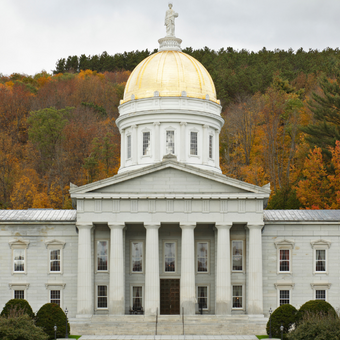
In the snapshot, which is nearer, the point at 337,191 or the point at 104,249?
the point at 104,249

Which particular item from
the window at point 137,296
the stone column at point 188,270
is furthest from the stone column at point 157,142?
the window at point 137,296

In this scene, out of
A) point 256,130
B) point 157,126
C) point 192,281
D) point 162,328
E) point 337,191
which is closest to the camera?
point 162,328

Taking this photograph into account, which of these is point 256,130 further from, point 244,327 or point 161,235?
point 244,327

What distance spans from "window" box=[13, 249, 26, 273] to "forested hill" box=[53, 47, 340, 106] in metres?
58.5

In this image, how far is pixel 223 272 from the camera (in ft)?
148

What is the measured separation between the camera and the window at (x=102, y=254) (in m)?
48.0

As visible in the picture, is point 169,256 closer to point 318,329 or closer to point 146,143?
point 146,143

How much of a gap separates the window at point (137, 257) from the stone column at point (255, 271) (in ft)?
29.0

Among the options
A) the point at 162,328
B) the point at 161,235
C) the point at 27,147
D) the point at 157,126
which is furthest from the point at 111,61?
the point at 162,328

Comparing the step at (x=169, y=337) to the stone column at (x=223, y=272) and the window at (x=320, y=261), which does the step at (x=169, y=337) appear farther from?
the window at (x=320, y=261)

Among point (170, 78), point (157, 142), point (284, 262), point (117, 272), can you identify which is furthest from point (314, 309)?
point (170, 78)

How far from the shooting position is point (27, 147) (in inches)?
3585

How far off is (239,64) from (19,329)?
9426cm

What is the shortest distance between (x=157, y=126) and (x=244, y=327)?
2101cm
